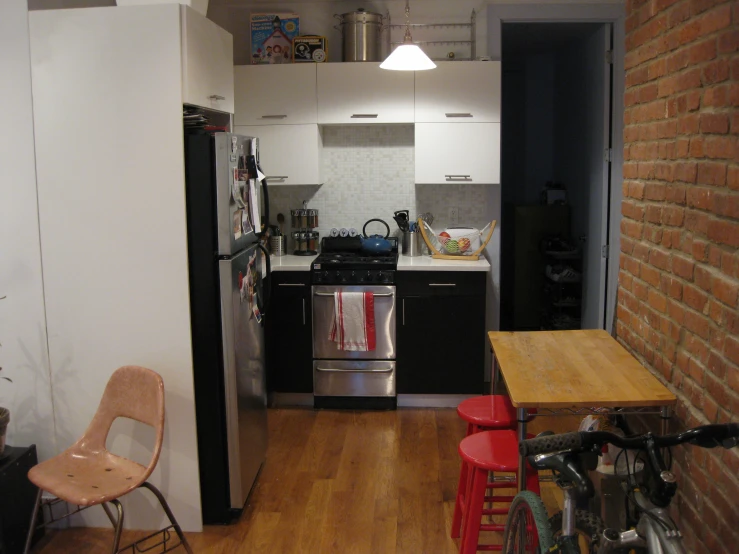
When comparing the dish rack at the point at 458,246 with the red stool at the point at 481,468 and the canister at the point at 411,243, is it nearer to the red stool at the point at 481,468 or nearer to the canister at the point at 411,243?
the canister at the point at 411,243

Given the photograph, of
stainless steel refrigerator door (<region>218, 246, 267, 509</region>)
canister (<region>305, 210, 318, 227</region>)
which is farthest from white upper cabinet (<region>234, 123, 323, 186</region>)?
stainless steel refrigerator door (<region>218, 246, 267, 509</region>)

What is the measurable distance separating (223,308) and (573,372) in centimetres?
146

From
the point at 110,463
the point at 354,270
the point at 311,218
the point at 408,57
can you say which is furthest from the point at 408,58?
the point at 110,463

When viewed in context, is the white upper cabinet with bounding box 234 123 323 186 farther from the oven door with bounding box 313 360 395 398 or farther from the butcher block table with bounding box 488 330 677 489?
the butcher block table with bounding box 488 330 677 489

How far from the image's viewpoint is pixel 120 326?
10.6 feet

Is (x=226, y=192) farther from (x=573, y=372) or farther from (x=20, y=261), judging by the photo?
(x=573, y=372)

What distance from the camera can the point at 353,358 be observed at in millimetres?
4820

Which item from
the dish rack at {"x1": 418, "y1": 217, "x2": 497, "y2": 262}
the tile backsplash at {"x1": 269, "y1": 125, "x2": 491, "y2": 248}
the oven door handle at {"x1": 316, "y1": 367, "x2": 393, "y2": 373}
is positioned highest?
the tile backsplash at {"x1": 269, "y1": 125, "x2": 491, "y2": 248}

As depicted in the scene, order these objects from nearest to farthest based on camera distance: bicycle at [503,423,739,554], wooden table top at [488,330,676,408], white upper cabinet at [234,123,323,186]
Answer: bicycle at [503,423,739,554], wooden table top at [488,330,676,408], white upper cabinet at [234,123,323,186]

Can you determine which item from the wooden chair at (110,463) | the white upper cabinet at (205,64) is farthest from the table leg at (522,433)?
the white upper cabinet at (205,64)

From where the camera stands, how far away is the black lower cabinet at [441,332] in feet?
15.5

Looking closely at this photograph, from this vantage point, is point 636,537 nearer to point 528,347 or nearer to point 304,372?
point 528,347

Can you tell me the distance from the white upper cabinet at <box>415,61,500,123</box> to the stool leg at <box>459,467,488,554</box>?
2622 millimetres

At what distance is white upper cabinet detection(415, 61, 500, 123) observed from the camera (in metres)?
4.80
